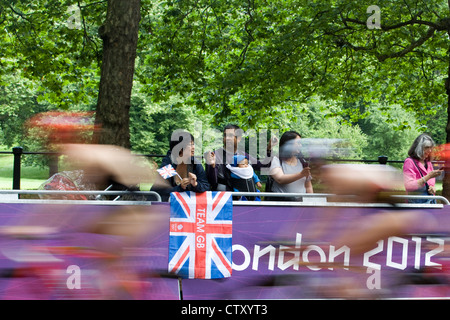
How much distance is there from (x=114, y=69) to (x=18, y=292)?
457cm

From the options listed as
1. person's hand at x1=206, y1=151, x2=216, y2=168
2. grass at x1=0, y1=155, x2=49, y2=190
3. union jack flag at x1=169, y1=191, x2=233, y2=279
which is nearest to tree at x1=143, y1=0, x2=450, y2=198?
grass at x1=0, y1=155, x2=49, y2=190

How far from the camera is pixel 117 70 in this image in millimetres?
8109

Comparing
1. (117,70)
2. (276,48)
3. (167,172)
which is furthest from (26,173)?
(167,172)

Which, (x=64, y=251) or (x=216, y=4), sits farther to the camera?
(x=216, y=4)

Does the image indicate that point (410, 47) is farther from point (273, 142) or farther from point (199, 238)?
point (199, 238)

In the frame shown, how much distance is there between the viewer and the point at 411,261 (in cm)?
461

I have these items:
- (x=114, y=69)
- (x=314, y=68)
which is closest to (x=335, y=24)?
(x=314, y=68)

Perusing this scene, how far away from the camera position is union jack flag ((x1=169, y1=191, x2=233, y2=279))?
446 centimetres

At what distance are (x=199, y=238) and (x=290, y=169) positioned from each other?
5.16 feet

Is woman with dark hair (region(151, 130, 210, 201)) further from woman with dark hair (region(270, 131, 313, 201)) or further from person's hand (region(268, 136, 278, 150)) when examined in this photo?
person's hand (region(268, 136, 278, 150))

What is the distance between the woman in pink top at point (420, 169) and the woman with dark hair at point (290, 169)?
3.96 feet

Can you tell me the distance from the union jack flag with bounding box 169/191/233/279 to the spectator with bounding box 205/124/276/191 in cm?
115
